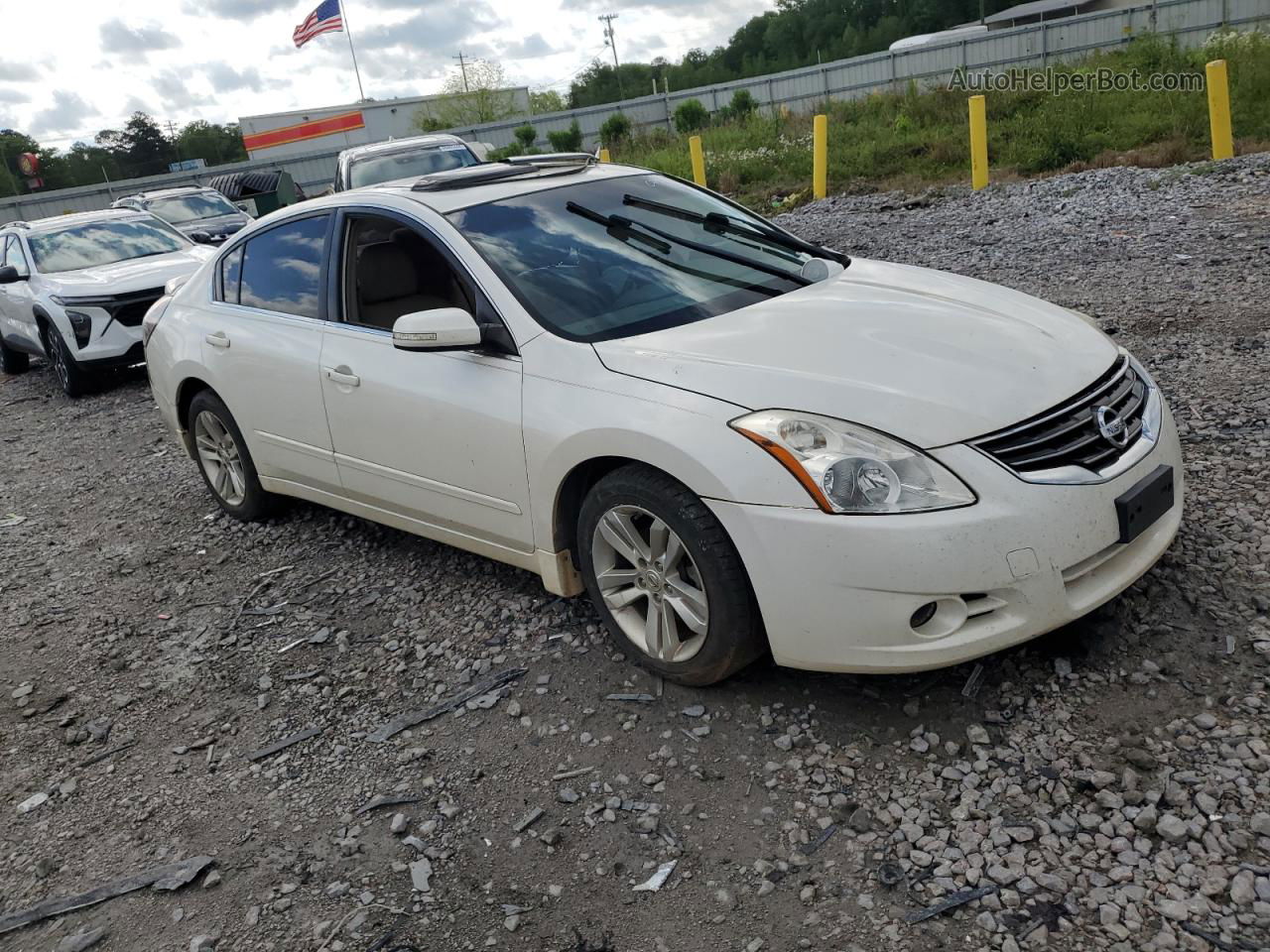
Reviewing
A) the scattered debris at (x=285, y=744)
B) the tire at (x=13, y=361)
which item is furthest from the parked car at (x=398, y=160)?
the scattered debris at (x=285, y=744)

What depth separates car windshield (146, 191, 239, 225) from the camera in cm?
1698

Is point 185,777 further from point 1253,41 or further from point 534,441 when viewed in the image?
point 1253,41

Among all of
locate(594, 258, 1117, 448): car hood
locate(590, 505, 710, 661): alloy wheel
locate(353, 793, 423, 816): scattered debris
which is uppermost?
locate(594, 258, 1117, 448): car hood

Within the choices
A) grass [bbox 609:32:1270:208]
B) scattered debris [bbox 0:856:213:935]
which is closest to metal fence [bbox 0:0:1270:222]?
grass [bbox 609:32:1270:208]

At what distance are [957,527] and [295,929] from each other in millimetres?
2067

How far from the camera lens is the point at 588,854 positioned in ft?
9.22

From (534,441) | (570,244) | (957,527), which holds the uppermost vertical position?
(570,244)

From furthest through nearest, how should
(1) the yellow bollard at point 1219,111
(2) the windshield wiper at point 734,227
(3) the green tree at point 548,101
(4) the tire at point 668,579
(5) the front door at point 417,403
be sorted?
1. (3) the green tree at point 548,101
2. (1) the yellow bollard at point 1219,111
3. (2) the windshield wiper at point 734,227
4. (5) the front door at point 417,403
5. (4) the tire at point 668,579

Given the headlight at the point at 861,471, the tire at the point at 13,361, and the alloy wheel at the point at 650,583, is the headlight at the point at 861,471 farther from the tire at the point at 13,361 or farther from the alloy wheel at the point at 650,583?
the tire at the point at 13,361

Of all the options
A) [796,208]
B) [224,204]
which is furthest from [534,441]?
[224,204]

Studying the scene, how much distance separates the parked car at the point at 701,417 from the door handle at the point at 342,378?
17 millimetres

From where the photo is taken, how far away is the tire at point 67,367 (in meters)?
10.2

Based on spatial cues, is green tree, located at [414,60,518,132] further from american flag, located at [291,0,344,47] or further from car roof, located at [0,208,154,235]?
car roof, located at [0,208,154,235]

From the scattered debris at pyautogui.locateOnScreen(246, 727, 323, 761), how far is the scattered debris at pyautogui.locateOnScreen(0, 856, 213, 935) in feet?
1.75
